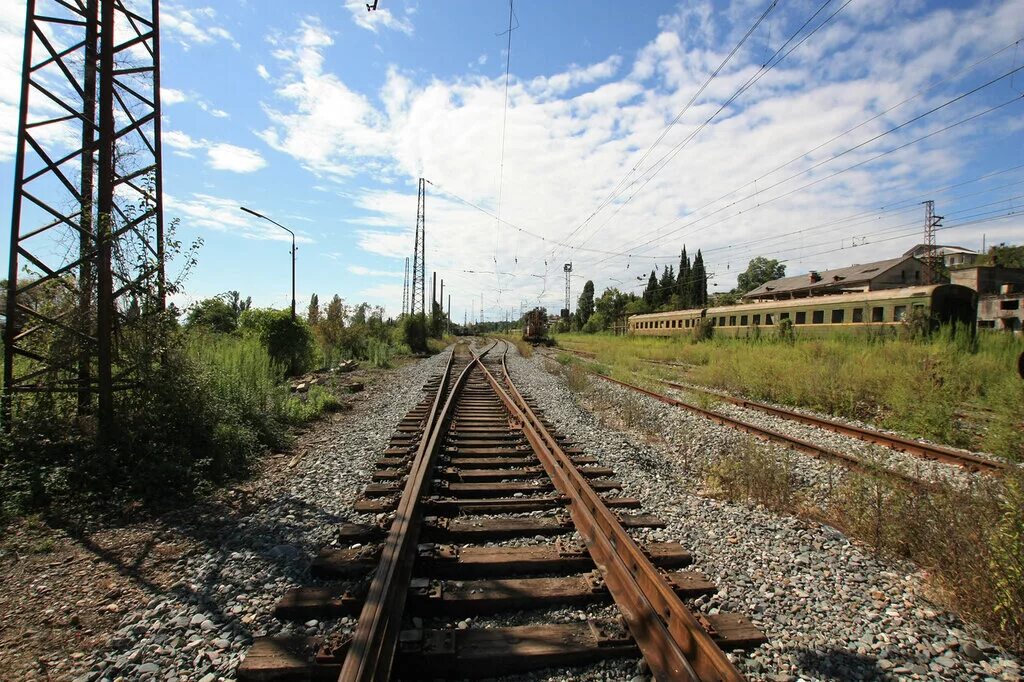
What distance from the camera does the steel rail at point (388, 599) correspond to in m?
2.14

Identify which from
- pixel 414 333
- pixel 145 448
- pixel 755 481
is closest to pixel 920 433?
pixel 755 481

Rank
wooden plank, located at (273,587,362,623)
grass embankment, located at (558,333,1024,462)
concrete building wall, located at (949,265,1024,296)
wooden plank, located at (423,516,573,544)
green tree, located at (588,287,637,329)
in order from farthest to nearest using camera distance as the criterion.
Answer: green tree, located at (588,287,637,329)
concrete building wall, located at (949,265,1024,296)
grass embankment, located at (558,333,1024,462)
wooden plank, located at (423,516,573,544)
wooden plank, located at (273,587,362,623)

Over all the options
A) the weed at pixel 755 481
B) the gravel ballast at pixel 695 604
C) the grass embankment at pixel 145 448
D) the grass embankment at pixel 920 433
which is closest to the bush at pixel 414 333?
the grass embankment at pixel 920 433

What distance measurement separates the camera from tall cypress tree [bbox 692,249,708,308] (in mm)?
74988

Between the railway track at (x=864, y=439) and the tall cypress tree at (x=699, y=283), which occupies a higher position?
the tall cypress tree at (x=699, y=283)

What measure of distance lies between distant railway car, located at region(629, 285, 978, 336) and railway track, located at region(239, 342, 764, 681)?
1525cm

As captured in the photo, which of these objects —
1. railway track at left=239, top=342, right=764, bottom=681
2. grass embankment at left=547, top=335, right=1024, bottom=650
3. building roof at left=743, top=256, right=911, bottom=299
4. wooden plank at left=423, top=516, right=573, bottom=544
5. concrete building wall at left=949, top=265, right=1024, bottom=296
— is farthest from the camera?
building roof at left=743, top=256, right=911, bottom=299

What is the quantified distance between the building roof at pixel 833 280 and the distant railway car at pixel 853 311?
3617 centimetres

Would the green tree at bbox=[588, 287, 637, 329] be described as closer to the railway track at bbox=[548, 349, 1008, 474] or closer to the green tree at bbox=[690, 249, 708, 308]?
the green tree at bbox=[690, 249, 708, 308]

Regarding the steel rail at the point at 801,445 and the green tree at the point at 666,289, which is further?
the green tree at the point at 666,289

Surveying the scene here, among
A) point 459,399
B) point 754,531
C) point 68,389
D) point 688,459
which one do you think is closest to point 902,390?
point 688,459

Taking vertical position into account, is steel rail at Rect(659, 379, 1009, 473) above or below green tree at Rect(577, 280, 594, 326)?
below

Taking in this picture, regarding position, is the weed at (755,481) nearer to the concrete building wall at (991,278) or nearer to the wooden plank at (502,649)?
the wooden plank at (502,649)

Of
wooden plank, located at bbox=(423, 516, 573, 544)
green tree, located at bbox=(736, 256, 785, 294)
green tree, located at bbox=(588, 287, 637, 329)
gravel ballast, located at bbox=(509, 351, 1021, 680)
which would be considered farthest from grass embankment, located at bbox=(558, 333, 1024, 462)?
green tree, located at bbox=(736, 256, 785, 294)
